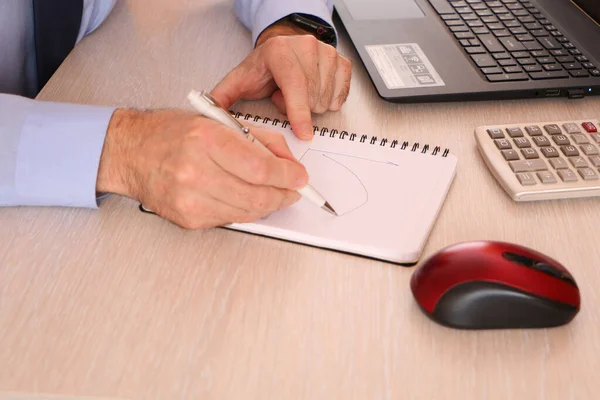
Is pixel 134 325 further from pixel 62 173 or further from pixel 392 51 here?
pixel 392 51

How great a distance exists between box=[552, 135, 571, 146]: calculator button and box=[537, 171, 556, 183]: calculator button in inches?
2.2

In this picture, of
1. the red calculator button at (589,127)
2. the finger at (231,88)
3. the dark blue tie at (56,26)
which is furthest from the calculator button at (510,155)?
the dark blue tie at (56,26)

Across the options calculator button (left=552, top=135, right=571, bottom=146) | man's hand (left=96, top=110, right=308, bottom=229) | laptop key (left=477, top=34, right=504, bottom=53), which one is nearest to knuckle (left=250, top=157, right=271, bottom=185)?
man's hand (left=96, top=110, right=308, bottom=229)

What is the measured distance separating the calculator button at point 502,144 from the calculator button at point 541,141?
0.03 meters

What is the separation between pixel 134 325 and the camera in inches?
20.4

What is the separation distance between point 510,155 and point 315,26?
0.37 m

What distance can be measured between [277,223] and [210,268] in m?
0.08

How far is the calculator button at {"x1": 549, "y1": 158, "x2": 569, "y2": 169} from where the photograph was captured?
0.67m

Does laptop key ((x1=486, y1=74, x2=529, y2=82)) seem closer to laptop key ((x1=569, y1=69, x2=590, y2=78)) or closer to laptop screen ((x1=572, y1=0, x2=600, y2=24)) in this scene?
laptop key ((x1=569, y1=69, x2=590, y2=78))

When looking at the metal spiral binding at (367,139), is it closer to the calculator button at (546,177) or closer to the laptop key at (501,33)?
the calculator button at (546,177)

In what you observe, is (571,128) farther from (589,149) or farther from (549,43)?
(549,43)

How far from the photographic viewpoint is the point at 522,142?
703 millimetres

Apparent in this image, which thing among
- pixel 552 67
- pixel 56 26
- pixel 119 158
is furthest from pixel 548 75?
pixel 56 26

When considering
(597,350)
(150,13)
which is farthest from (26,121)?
(597,350)
